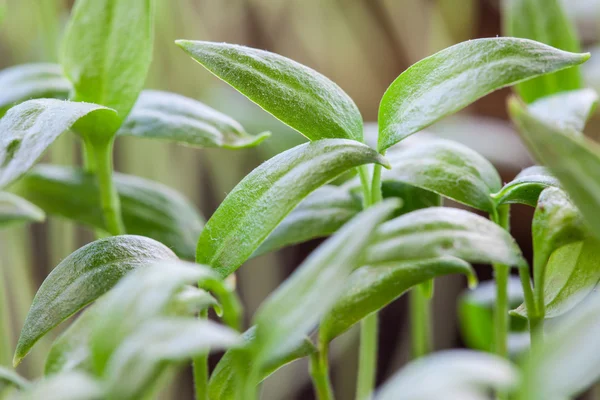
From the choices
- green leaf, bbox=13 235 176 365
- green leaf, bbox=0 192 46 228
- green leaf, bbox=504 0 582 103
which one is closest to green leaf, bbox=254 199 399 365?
green leaf, bbox=13 235 176 365

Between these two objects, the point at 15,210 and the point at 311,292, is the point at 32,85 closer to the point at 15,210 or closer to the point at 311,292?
the point at 15,210

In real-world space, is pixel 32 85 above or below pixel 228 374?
above

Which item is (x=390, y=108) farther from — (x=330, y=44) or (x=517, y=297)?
(x=330, y=44)

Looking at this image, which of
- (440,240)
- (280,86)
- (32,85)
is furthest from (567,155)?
(32,85)

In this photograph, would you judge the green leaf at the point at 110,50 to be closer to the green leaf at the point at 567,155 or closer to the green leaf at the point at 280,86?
the green leaf at the point at 280,86

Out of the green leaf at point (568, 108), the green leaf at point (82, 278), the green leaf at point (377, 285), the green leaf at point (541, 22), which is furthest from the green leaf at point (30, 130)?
the green leaf at point (541, 22)

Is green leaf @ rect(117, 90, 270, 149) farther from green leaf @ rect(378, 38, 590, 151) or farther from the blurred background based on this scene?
the blurred background

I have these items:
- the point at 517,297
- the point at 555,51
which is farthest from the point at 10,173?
the point at 517,297
